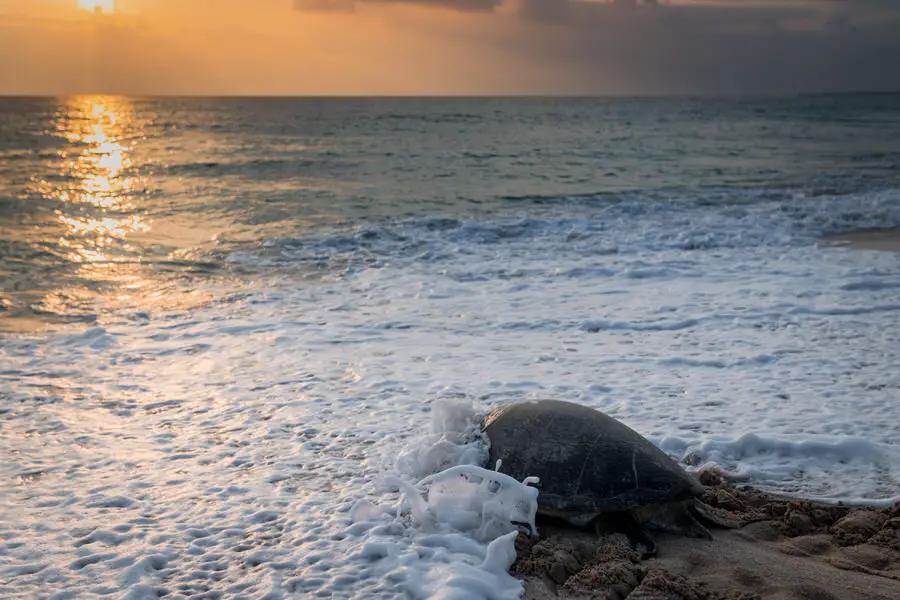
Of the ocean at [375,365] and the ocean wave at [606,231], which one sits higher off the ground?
the ocean wave at [606,231]

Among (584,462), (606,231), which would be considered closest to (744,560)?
(584,462)

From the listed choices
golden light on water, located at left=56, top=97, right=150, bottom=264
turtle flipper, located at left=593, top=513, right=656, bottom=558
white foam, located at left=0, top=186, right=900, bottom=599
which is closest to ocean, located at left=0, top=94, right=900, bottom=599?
white foam, located at left=0, top=186, right=900, bottom=599

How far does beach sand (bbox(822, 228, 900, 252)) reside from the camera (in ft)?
38.4

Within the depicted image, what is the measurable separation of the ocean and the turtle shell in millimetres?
285

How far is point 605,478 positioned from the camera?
3.77m

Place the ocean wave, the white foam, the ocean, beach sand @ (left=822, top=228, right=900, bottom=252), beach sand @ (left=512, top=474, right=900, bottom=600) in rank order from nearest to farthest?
beach sand @ (left=512, top=474, right=900, bottom=600)
the white foam
the ocean
the ocean wave
beach sand @ (left=822, top=228, right=900, bottom=252)

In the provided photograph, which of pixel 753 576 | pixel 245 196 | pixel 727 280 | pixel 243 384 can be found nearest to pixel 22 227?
pixel 245 196

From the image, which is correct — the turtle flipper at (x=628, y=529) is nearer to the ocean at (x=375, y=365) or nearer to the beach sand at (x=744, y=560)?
the beach sand at (x=744, y=560)

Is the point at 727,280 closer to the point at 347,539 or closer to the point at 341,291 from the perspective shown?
the point at 341,291

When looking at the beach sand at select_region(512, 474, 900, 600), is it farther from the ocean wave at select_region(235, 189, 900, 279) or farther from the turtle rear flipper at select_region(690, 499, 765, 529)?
the ocean wave at select_region(235, 189, 900, 279)

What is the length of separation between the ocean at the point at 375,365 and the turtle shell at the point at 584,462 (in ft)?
0.94

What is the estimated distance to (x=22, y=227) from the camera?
14133 mm

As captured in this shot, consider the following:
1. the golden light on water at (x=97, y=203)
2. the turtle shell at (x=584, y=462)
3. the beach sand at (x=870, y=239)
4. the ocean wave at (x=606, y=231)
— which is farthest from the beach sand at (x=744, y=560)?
the golden light on water at (x=97, y=203)

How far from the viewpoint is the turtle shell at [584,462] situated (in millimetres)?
3732
